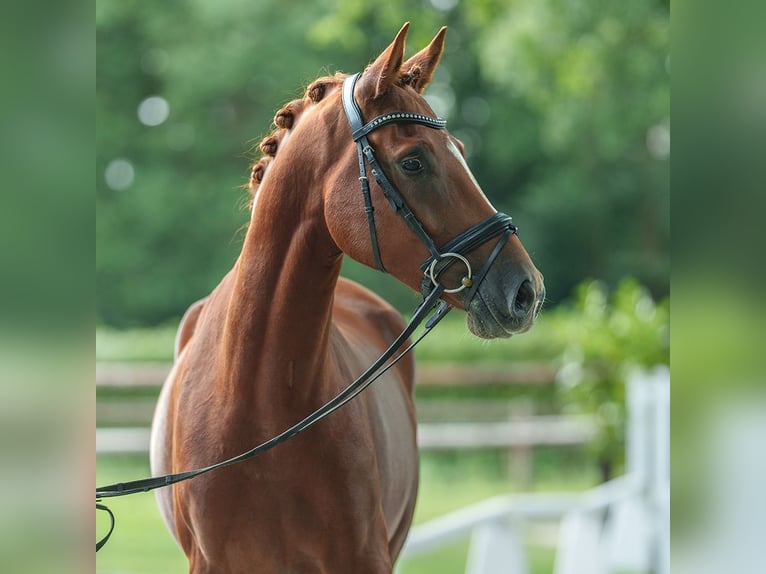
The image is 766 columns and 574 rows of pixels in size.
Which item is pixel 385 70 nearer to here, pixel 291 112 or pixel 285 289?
pixel 291 112

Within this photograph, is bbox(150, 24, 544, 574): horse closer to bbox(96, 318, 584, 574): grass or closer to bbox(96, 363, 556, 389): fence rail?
bbox(96, 318, 584, 574): grass

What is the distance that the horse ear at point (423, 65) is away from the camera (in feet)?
8.54

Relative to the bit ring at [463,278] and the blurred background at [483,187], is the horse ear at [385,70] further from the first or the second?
the blurred background at [483,187]

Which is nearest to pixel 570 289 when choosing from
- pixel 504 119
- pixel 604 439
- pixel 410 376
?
pixel 504 119

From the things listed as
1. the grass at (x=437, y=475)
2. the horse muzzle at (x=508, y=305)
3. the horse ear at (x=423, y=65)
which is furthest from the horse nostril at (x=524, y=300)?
the grass at (x=437, y=475)

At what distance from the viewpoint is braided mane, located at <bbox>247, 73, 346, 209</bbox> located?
8.77 feet

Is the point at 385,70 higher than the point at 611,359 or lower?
lower

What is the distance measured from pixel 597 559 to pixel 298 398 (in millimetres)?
4347

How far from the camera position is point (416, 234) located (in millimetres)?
2348

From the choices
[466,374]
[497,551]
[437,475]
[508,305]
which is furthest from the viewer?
[466,374]

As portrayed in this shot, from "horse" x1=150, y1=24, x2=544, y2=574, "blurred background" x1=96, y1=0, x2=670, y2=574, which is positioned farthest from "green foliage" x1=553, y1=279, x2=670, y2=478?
"horse" x1=150, y1=24, x2=544, y2=574

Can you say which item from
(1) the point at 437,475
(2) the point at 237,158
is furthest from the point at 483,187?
(1) the point at 437,475

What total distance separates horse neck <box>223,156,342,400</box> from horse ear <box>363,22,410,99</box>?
0.28m

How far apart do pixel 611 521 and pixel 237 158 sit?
13927mm
